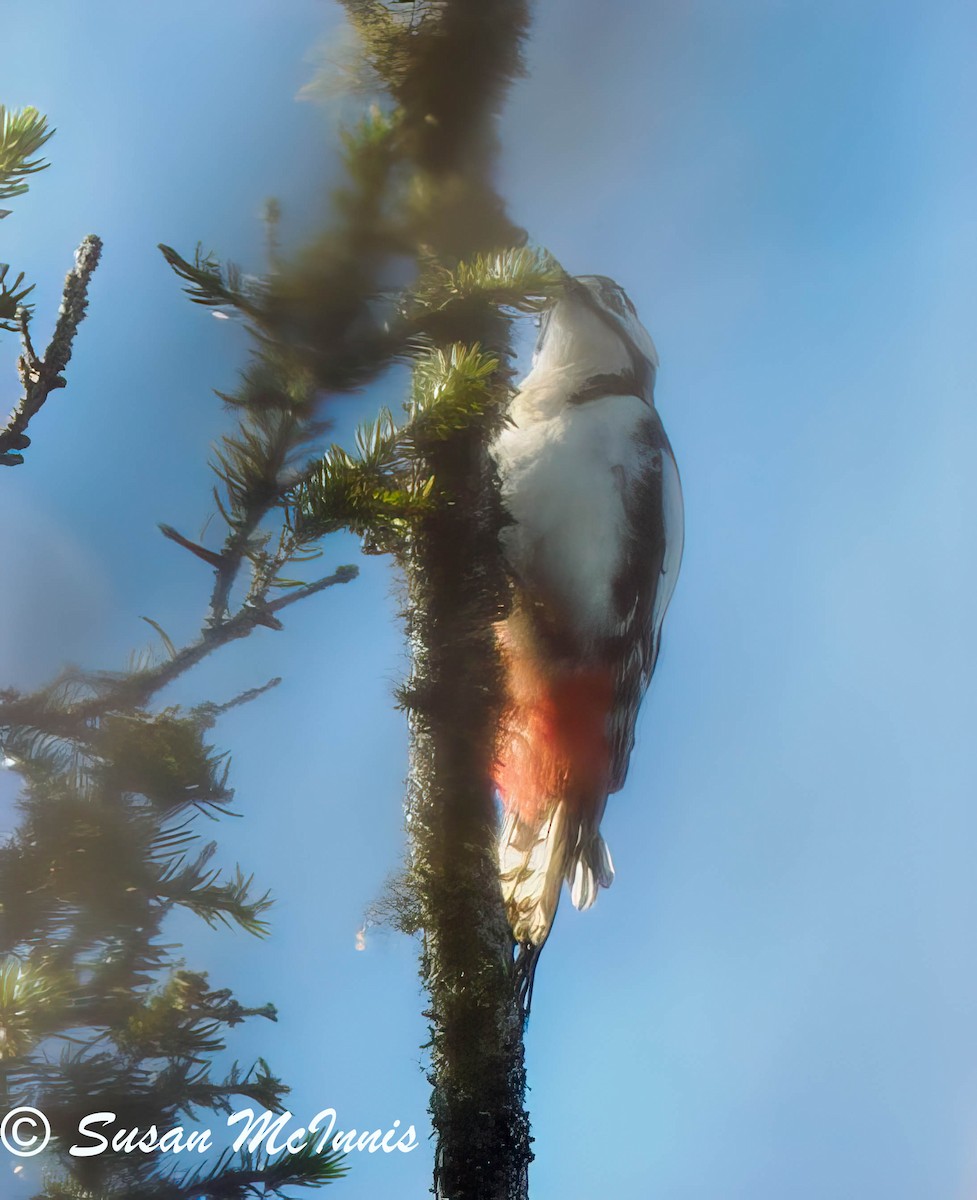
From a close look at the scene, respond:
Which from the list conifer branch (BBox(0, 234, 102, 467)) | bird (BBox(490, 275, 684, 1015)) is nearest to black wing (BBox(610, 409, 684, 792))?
bird (BBox(490, 275, 684, 1015))

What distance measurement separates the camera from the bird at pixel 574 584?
1.55ft

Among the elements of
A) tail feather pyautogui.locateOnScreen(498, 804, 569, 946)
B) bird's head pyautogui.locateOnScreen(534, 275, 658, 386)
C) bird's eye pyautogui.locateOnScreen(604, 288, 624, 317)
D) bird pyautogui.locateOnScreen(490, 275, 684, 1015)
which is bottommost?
tail feather pyautogui.locateOnScreen(498, 804, 569, 946)

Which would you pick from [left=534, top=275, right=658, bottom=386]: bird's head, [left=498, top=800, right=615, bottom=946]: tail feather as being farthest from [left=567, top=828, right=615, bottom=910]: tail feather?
[left=534, top=275, right=658, bottom=386]: bird's head

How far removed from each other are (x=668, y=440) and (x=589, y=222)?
0.15 metres

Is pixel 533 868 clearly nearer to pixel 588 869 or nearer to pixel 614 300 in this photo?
pixel 588 869

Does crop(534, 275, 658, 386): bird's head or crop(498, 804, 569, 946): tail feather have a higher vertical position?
crop(534, 275, 658, 386): bird's head

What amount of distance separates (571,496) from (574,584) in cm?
5

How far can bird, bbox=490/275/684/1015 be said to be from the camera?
0.47 m

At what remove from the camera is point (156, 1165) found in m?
0.43

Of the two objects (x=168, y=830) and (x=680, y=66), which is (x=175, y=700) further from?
(x=680, y=66)

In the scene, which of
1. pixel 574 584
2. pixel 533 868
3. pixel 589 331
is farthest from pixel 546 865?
pixel 589 331

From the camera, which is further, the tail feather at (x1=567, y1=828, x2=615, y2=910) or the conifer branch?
the tail feather at (x1=567, y1=828, x2=615, y2=910)

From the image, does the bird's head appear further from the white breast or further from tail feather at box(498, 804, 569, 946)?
tail feather at box(498, 804, 569, 946)

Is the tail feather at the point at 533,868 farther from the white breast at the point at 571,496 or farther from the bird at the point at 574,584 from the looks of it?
the white breast at the point at 571,496
